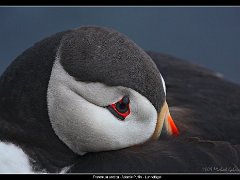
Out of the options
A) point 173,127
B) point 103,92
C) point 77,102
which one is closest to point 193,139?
point 173,127

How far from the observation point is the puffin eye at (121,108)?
351cm

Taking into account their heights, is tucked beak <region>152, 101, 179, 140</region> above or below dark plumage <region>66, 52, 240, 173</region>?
above

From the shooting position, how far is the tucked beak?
143 inches

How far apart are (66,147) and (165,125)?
23.2 inches

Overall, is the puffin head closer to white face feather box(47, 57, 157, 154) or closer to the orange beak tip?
white face feather box(47, 57, 157, 154)

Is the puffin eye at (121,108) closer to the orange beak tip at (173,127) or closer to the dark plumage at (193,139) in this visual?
the dark plumage at (193,139)

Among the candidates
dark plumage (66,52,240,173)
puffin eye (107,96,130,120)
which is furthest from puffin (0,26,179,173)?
dark plumage (66,52,240,173)

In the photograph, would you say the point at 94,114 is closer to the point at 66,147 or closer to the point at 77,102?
the point at 77,102

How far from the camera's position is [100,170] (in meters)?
3.44

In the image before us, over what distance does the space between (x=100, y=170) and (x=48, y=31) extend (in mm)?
4342

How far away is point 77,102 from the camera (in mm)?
3523

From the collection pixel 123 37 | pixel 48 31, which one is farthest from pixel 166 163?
pixel 48 31

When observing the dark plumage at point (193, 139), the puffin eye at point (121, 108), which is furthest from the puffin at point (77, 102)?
the dark plumage at point (193, 139)

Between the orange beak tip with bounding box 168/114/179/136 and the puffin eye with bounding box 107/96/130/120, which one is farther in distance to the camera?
the orange beak tip with bounding box 168/114/179/136
